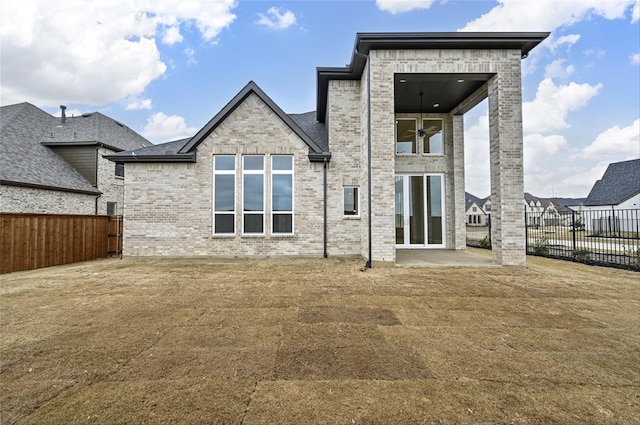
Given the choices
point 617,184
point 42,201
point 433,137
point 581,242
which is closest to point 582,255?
point 581,242

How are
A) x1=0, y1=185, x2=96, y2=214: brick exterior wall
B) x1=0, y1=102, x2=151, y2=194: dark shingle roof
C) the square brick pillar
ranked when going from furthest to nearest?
1. x1=0, y1=102, x2=151, y2=194: dark shingle roof
2. x1=0, y1=185, x2=96, y2=214: brick exterior wall
3. the square brick pillar

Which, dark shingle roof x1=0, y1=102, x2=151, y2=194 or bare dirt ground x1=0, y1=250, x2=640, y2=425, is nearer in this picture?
bare dirt ground x1=0, y1=250, x2=640, y2=425

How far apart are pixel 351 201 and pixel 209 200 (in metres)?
4.99

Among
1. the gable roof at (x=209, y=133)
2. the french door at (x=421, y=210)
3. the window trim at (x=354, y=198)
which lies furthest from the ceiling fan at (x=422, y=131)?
the gable roof at (x=209, y=133)

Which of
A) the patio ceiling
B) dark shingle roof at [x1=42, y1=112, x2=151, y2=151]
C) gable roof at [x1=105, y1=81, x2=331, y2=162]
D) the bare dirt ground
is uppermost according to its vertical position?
dark shingle roof at [x1=42, y1=112, x2=151, y2=151]

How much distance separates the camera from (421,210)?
11.6 metres

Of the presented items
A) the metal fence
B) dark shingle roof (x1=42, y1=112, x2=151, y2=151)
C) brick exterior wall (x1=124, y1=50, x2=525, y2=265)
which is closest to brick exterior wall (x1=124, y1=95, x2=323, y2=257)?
brick exterior wall (x1=124, y1=50, x2=525, y2=265)

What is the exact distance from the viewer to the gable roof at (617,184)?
33375 millimetres

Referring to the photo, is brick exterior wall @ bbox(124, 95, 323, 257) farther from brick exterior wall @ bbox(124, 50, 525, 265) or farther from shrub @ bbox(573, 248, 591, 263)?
shrub @ bbox(573, 248, 591, 263)

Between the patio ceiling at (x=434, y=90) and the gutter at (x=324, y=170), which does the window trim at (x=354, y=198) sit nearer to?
the gutter at (x=324, y=170)

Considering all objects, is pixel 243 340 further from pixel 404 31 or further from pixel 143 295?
pixel 404 31

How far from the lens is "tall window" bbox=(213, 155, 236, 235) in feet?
33.5

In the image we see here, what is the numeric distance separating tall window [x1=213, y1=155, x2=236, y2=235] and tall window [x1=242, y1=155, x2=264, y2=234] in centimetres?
36

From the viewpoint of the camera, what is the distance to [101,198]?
688 inches
